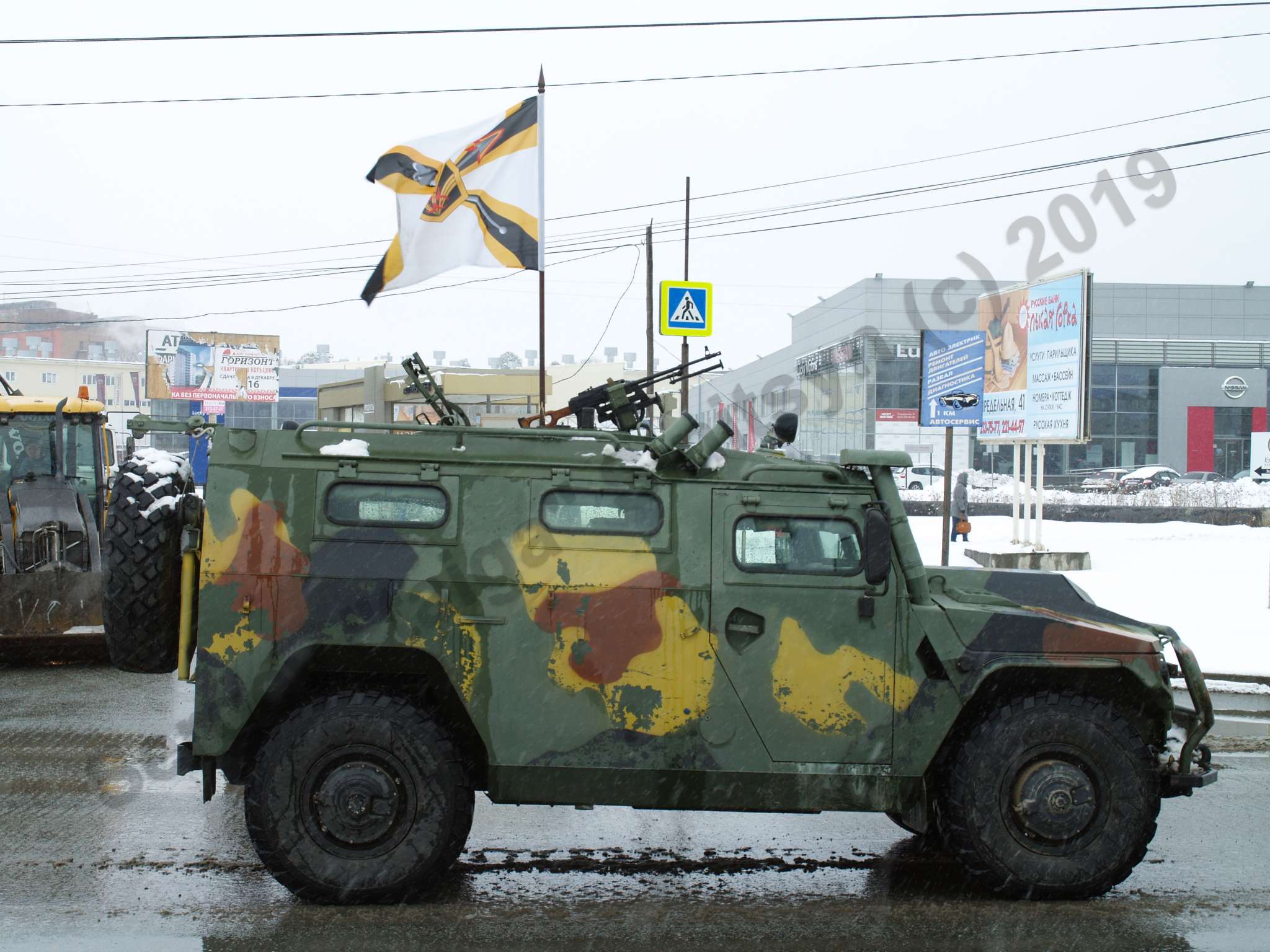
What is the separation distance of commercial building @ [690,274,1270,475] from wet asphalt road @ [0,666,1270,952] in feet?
139

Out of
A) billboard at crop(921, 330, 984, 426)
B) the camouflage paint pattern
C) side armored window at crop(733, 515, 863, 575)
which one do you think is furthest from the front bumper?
billboard at crop(921, 330, 984, 426)

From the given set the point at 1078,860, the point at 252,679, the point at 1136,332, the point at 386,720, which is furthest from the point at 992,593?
the point at 1136,332

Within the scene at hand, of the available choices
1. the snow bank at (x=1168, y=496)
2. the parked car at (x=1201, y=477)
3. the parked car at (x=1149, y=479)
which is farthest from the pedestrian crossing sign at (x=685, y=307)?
the parked car at (x=1201, y=477)

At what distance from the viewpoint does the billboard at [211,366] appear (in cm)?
4841

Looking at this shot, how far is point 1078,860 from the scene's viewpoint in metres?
5.23

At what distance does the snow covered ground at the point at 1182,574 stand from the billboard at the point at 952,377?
9.66ft

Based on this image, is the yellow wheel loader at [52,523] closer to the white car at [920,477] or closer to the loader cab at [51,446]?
the loader cab at [51,446]

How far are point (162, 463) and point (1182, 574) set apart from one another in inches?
668

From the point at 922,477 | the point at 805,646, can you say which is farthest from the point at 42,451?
the point at 922,477

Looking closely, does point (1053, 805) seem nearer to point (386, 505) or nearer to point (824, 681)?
point (824, 681)

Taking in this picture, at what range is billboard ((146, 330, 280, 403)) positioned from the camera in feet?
159

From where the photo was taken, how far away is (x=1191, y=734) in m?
5.41

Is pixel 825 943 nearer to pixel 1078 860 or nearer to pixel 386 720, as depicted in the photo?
pixel 1078 860

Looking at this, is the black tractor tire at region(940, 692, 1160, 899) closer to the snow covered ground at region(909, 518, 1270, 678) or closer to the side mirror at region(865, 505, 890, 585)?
the side mirror at region(865, 505, 890, 585)
